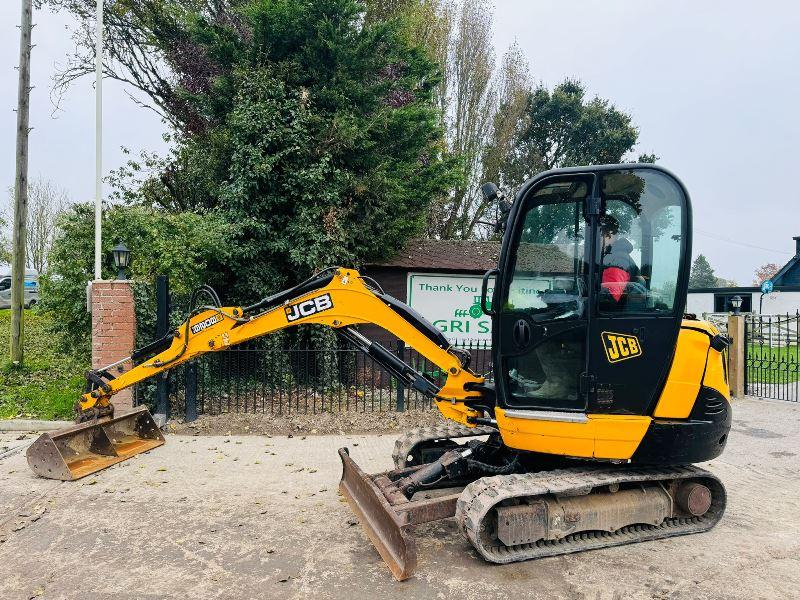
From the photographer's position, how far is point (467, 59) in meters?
22.5

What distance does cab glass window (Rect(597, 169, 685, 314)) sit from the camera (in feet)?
13.9

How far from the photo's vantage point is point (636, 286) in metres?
4.23

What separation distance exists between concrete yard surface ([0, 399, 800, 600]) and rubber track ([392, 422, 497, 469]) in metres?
0.65

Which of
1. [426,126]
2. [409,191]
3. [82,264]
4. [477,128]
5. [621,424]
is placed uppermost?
[477,128]

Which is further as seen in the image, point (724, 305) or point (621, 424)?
point (724, 305)

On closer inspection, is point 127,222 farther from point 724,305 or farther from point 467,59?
point 724,305

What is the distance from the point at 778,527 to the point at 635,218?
297 cm

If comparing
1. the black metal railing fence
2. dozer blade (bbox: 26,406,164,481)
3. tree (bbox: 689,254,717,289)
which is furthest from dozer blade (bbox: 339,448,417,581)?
tree (bbox: 689,254,717,289)

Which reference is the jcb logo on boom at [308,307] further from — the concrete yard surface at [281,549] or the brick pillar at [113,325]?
the brick pillar at [113,325]

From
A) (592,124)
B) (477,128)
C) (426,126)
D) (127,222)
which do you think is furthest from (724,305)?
(127,222)

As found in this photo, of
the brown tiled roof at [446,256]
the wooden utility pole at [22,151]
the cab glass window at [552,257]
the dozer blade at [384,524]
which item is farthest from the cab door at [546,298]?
the wooden utility pole at [22,151]

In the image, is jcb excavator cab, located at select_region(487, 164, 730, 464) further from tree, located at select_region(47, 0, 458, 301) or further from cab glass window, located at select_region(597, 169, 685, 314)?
tree, located at select_region(47, 0, 458, 301)

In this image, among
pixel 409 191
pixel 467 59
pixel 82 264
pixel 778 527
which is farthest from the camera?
pixel 467 59

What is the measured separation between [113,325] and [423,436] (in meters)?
5.22
